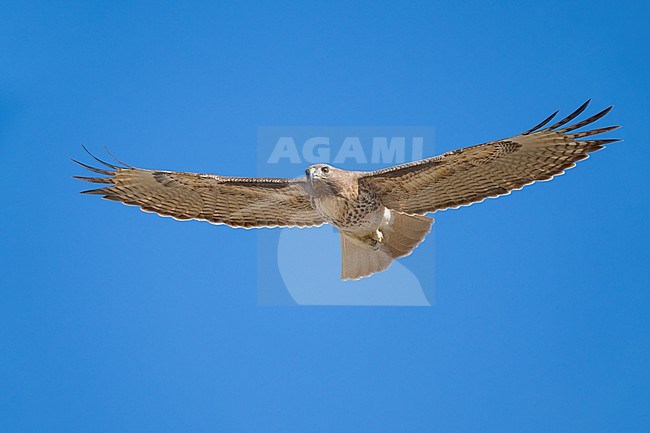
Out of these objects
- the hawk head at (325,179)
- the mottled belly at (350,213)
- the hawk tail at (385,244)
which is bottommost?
the hawk tail at (385,244)

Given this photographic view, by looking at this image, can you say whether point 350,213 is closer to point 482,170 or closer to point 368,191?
point 368,191

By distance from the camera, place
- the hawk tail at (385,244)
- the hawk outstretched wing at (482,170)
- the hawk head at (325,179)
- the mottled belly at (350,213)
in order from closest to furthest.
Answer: the hawk outstretched wing at (482,170), the hawk head at (325,179), the mottled belly at (350,213), the hawk tail at (385,244)

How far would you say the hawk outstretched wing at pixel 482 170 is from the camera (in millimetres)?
8078

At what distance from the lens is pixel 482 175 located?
8.43 meters

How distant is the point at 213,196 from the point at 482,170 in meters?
2.33

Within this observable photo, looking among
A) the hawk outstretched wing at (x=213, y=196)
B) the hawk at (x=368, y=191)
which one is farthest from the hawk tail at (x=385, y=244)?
the hawk outstretched wing at (x=213, y=196)

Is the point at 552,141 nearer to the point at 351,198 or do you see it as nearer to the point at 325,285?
the point at 351,198

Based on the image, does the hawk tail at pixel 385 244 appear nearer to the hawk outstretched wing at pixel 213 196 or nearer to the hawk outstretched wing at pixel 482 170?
the hawk outstretched wing at pixel 482 170

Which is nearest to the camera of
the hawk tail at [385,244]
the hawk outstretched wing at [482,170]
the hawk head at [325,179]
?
the hawk outstretched wing at [482,170]

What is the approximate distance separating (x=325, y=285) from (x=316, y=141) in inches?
51.1

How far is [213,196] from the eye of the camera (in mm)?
8906

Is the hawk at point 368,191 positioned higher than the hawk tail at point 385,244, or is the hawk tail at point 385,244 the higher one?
the hawk at point 368,191

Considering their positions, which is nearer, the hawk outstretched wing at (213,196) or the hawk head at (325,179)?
the hawk head at (325,179)

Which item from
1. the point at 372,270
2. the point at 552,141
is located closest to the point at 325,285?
the point at 372,270
